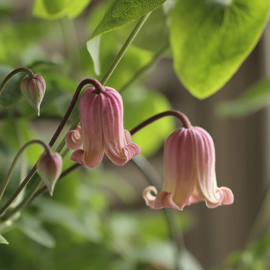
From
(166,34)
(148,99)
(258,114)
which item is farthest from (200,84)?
(258,114)

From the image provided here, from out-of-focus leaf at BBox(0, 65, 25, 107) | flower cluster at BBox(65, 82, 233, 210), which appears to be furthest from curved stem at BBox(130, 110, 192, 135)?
out-of-focus leaf at BBox(0, 65, 25, 107)

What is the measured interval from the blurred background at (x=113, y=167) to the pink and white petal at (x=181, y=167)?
0.13 meters

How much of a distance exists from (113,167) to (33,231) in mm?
1116

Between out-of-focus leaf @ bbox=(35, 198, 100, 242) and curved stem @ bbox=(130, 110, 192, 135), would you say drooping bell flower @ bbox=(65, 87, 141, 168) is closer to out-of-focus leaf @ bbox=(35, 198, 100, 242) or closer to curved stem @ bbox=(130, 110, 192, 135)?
curved stem @ bbox=(130, 110, 192, 135)

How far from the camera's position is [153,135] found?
78cm

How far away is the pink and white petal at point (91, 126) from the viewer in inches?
10.4

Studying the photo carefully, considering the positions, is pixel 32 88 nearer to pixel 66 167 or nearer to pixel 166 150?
pixel 166 150

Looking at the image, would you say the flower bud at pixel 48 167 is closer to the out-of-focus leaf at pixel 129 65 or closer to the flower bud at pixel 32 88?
the flower bud at pixel 32 88

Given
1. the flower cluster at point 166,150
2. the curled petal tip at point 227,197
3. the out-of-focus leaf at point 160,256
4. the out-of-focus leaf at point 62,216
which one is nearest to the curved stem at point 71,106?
the flower cluster at point 166,150

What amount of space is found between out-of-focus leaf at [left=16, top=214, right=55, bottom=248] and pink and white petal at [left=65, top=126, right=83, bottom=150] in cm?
17

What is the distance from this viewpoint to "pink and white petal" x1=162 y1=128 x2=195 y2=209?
304 millimetres

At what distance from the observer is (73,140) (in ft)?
0.89

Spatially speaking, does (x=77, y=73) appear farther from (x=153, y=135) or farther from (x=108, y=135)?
(x=108, y=135)

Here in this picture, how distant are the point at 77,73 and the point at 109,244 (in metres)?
0.31
